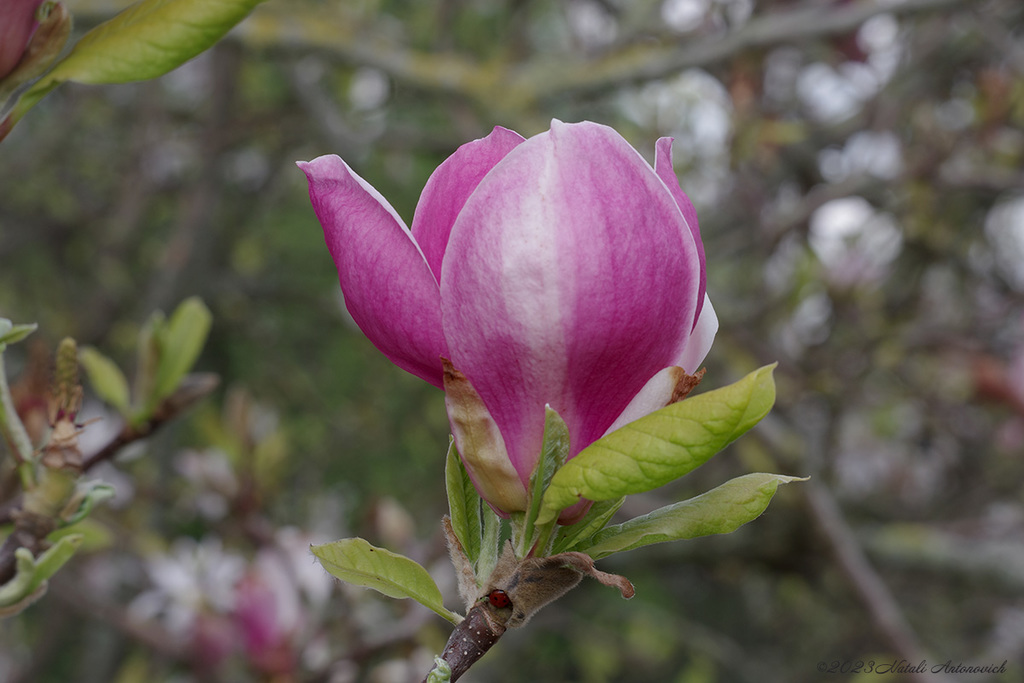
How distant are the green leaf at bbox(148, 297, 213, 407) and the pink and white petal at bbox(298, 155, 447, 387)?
31 cm

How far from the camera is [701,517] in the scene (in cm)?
39

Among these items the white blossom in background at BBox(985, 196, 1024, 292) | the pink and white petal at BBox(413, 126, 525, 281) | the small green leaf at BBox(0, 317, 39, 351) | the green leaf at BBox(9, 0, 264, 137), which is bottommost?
the white blossom in background at BBox(985, 196, 1024, 292)

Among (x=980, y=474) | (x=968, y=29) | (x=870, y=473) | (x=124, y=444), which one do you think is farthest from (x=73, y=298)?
(x=870, y=473)

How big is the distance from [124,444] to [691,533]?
1.51 ft

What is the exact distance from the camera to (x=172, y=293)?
226cm

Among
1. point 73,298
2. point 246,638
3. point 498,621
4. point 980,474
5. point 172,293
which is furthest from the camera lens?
point 73,298

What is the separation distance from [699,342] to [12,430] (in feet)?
1.20

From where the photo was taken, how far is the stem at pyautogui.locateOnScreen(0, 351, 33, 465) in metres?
0.44

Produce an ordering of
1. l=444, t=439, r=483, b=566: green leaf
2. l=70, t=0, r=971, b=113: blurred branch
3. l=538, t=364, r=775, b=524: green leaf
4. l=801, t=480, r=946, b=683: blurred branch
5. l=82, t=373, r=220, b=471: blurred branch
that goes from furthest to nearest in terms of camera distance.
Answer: l=70, t=0, r=971, b=113: blurred branch, l=801, t=480, r=946, b=683: blurred branch, l=82, t=373, r=220, b=471: blurred branch, l=444, t=439, r=483, b=566: green leaf, l=538, t=364, r=775, b=524: green leaf

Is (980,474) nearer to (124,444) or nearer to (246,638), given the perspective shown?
(246,638)

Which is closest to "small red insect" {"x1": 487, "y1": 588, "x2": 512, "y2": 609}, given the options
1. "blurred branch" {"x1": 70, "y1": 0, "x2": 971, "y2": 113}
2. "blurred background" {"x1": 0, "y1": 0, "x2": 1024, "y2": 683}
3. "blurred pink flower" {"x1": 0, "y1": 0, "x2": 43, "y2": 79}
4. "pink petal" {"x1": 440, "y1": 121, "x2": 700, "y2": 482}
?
"pink petal" {"x1": 440, "y1": 121, "x2": 700, "y2": 482}

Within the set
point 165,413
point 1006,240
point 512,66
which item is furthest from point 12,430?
point 1006,240

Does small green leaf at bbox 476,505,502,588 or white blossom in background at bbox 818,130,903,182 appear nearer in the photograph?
small green leaf at bbox 476,505,502,588

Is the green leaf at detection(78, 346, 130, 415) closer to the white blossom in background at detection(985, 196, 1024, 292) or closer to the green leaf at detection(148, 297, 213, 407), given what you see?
the green leaf at detection(148, 297, 213, 407)
